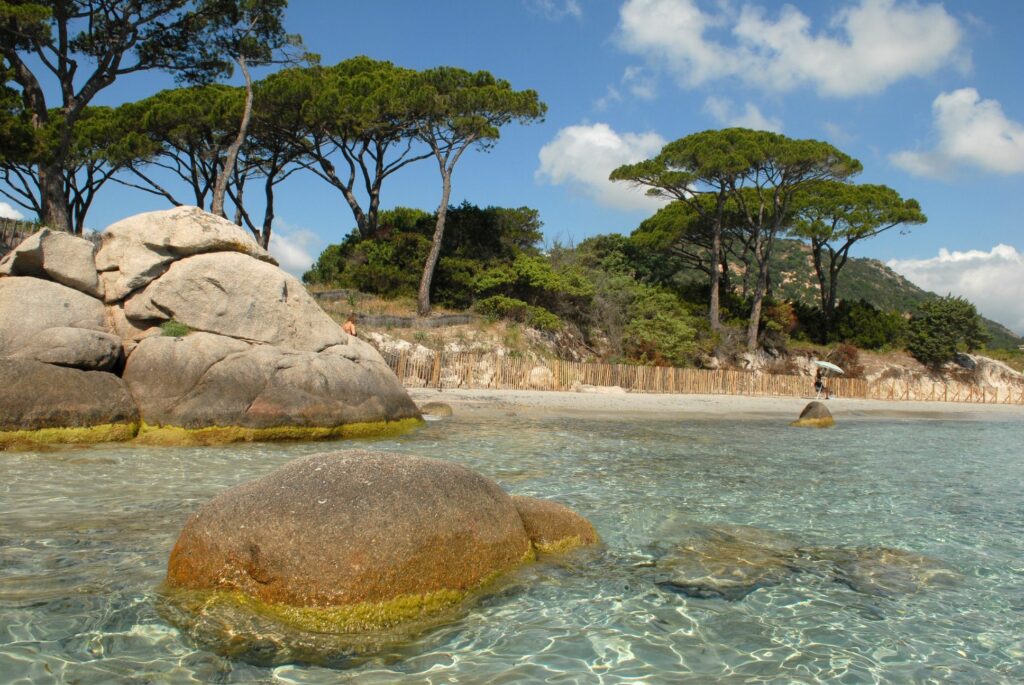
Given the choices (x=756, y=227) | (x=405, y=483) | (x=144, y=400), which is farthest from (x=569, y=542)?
(x=756, y=227)

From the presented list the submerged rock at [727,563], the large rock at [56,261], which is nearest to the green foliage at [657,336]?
the large rock at [56,261]

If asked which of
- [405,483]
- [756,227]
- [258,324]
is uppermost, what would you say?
[756,227]

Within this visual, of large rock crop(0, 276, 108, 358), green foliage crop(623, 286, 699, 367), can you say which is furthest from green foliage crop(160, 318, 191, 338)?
green foliage crop(623, 286, 699, 367)

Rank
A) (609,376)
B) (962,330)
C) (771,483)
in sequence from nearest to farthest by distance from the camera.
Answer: (771,483)
(609,376)
(962,330)

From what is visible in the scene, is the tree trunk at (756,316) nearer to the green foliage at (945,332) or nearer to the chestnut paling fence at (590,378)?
the chestnut paling fence at (590,378)

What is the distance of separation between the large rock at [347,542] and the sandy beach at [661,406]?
12382mm

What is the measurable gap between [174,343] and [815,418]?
14547 millimetres

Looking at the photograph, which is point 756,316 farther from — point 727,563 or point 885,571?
point 727,563

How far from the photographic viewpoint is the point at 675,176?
33562 millimetres

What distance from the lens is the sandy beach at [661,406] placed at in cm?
1850

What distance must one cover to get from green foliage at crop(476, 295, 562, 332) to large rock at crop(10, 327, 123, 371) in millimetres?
17479

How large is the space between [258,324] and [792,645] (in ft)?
32.9

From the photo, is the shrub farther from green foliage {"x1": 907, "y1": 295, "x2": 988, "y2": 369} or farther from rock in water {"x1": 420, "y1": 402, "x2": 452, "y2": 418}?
rock in water {"x1": 420, "y1": 402, "x2": 452, "y2": 418}

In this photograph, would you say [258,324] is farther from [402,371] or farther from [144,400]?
[402,371]
